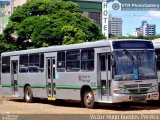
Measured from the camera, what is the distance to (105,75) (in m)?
19.0

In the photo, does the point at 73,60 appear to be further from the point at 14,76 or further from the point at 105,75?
the point at 14,76

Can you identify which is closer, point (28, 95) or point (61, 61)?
point (61, 61)

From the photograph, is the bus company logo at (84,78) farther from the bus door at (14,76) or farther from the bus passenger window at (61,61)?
the bus door at (14,76)

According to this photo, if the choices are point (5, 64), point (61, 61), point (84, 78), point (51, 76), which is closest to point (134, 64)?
point (84, 78)

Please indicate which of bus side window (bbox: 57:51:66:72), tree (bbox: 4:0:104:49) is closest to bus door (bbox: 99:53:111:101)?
bus side window (bbox: 57:51:66:72)

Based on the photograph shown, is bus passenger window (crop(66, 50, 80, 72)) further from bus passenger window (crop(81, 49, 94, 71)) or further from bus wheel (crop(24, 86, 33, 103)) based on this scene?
bus wheel (crop(24, 86, 33, 103))

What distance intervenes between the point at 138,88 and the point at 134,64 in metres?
0.95

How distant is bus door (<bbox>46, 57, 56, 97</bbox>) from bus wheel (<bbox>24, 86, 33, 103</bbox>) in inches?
89.5

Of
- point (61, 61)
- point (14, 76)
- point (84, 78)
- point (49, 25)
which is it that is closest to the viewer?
point (84, 78)

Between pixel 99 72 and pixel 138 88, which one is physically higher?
pixel 99 72

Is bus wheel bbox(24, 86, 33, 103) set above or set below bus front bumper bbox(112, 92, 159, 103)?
below

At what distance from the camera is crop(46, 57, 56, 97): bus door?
23.1m

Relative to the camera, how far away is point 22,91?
26500 mm

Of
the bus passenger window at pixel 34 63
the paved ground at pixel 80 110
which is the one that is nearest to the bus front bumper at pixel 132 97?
the paved ground at pixel 80 110
